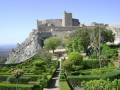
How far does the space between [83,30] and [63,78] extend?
42638 millimetres

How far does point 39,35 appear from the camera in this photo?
404ft

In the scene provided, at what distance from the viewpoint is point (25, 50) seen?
111 meters

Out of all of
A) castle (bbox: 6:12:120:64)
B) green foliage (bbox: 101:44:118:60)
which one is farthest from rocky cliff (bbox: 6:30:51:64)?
green foliage (bbox: 101:44:118:60)

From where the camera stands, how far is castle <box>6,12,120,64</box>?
100756 mm

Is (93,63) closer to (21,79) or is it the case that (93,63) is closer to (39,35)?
(21,79)

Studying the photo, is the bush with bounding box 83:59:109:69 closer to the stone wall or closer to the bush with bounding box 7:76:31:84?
the bush with bounding box 7:76:31:84

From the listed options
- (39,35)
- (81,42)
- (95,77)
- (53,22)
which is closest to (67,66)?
(95,77)

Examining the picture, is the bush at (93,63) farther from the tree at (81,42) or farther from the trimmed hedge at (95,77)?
the tree at (81,42)

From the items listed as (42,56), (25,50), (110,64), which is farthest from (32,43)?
(110,64)

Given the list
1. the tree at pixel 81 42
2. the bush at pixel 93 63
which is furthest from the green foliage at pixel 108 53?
the tree at pixel 81 42

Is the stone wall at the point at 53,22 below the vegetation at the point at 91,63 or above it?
above

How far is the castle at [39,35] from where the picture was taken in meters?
101

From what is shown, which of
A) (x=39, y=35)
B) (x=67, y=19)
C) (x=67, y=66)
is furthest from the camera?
(x=67, y=19)

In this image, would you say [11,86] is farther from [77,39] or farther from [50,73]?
[77,39]
